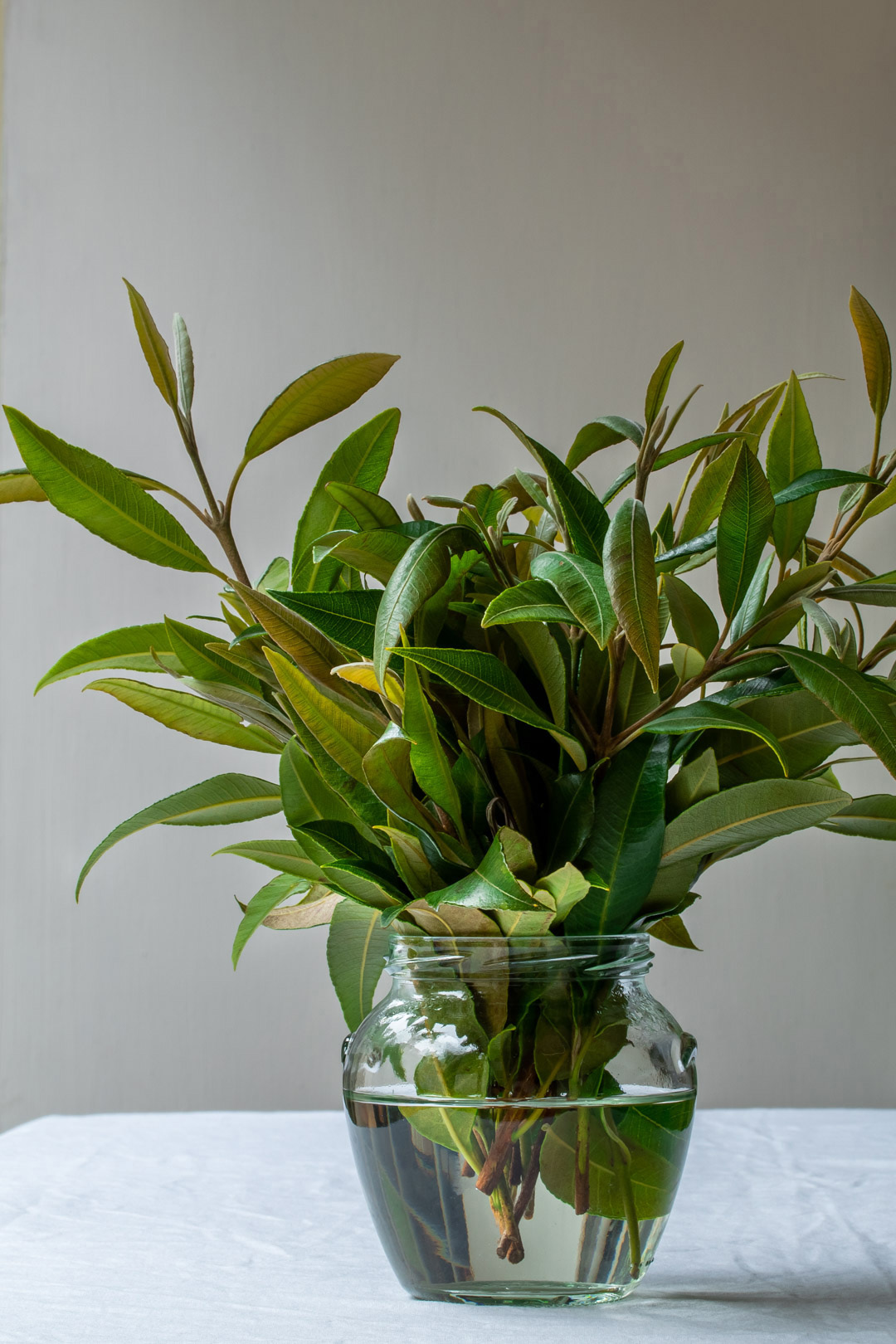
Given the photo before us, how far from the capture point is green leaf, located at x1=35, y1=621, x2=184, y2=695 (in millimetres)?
509

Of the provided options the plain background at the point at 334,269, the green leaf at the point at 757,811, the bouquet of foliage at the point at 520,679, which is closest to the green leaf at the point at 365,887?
the bouquet of foliage at the point at 520,679

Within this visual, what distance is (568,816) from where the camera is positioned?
44cm

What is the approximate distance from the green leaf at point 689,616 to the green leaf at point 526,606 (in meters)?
0.08

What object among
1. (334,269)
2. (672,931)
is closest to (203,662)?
(672,931)

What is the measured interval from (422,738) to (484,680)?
0.04m

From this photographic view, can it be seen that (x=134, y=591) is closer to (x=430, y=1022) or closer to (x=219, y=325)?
(x=219, y=325)

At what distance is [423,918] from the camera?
0.45 metres

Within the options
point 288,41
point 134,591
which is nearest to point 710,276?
point 288,41

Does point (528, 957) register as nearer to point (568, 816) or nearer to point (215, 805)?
point (568, 816)

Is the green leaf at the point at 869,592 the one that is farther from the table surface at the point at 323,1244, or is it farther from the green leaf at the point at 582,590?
the table surface at the point at 323,1244

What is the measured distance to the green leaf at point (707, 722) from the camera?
38cm

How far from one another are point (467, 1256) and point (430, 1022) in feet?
0.31

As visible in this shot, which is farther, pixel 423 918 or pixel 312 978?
pixel 312 978

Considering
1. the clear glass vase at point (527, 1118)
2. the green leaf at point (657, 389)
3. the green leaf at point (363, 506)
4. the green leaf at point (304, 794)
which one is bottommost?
the clear glass vase at point (527, 1118)
